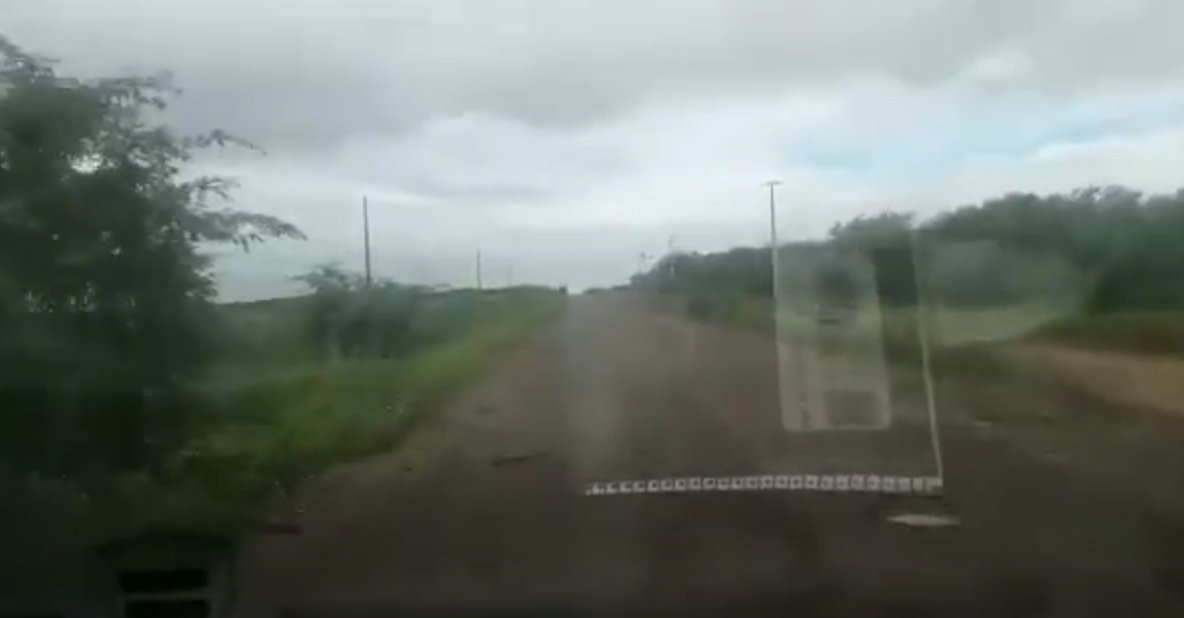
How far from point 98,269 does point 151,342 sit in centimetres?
40

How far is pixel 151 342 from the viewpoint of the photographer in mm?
7512

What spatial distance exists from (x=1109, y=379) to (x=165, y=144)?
15.3 ft

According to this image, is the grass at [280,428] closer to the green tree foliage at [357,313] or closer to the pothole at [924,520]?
the green tree foliage at [357,313]

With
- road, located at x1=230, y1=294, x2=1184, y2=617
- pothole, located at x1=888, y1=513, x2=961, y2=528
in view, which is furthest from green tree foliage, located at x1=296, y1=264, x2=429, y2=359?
pothole, located at x1=888, y1=513, x2=961, y2=528

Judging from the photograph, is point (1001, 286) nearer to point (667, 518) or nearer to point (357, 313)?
point (667, 518)

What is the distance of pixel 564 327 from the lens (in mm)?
7980

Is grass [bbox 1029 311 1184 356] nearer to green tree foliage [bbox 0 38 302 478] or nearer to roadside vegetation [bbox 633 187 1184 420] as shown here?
roadside vegetation [bbox 633 187 1184 420]

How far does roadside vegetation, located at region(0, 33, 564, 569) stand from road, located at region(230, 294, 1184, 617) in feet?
0.88

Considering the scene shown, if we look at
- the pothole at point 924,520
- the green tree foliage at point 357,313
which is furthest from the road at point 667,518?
the green tree foliage at point 357,313

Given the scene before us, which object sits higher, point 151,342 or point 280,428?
point 151,342

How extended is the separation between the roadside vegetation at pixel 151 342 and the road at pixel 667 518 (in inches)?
10.6

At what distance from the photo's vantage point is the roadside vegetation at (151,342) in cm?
723

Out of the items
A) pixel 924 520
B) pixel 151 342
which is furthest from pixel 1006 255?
pixel 151 342

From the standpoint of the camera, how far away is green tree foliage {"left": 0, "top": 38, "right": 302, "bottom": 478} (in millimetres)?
7211
